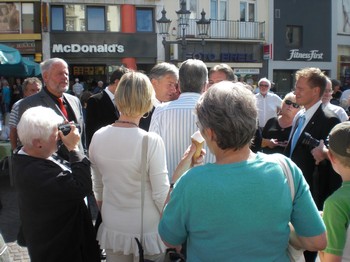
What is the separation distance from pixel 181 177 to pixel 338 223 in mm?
821

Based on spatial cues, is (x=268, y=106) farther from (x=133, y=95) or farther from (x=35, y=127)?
(x=35, y=127)

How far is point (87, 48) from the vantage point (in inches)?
898

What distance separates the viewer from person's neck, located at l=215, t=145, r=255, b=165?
1693 millimetres

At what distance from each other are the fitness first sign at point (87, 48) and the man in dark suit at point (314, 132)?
20302 mm

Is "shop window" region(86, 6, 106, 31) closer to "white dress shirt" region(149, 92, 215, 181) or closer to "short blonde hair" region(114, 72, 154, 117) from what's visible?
"white dress shirt" region(149, 92, 215, 181)

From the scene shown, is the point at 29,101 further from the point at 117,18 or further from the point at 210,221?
the point at 117,18

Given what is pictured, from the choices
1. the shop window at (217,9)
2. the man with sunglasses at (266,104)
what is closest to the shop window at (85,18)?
the shop window at (217,9)

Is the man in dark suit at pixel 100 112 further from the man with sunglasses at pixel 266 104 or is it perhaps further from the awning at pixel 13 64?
the awning at pixel 13 64

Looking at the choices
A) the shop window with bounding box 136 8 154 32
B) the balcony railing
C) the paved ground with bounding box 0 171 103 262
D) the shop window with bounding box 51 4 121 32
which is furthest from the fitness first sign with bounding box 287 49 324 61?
the paved ground with bounding box 0 171 103 262

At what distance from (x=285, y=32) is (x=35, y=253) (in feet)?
87.7

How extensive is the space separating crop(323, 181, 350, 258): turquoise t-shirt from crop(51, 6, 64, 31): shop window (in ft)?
73.3

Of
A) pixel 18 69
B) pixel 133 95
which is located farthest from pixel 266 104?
pixel 18 69

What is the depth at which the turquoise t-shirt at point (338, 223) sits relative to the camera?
198 cm

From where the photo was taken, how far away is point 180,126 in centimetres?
300
